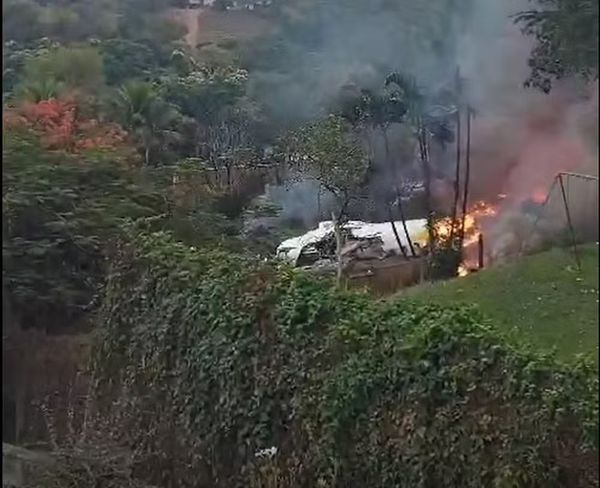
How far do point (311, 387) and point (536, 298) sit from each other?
514 mm

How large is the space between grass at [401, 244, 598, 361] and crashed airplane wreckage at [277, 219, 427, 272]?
0.85ft

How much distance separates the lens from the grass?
5.45ft

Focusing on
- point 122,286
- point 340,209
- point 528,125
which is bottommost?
point 122,286

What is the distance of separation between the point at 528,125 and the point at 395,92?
869mm

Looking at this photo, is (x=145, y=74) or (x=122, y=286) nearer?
(x=122, y=286)

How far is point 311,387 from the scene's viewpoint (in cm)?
222

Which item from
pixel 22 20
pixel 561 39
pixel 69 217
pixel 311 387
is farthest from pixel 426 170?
pixel 22 20

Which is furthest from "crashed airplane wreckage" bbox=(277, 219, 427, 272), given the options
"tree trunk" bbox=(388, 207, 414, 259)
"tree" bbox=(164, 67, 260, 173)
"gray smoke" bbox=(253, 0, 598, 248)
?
"tree" bbox=(164, 67, 260, 173)

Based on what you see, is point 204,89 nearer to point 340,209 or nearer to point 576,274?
point 340,209

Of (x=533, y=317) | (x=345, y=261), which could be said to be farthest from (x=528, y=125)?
(x=345, y=261)

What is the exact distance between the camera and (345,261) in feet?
8.39

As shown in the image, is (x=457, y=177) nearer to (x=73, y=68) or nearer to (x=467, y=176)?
(x=467, y=176)

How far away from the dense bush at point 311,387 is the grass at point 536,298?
57mm

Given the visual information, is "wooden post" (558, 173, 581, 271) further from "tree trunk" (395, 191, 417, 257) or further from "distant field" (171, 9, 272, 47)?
"distant field" (171, 9, 272, 47)
